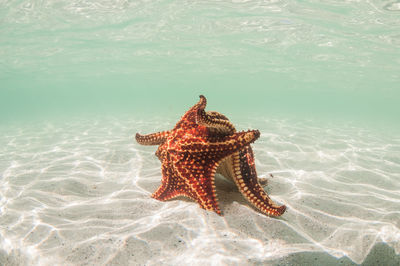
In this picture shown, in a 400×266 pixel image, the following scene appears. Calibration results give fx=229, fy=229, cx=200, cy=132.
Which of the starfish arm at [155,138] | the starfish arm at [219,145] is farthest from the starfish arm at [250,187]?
the starfish arm at [155,138]

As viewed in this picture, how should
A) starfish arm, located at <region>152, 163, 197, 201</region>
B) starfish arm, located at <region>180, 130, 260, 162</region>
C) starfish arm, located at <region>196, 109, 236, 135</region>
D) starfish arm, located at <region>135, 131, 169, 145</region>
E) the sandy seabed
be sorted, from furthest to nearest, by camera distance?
starfish arm, located at <region>135, 131, 169, 145</region> < starfish arm, located at <region>152, 163, 197, 201</region> < starfish arm, located at <region>180, 130, 260, 162</region> < starfish arm, located at <region>196, 109, 236, 135</region> < the sandy seabed

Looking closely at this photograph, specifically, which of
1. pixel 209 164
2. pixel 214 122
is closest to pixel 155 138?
pixel 209 164

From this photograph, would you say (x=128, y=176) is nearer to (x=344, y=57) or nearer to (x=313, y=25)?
(x=313, y=25)

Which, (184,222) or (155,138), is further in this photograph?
(155,138)

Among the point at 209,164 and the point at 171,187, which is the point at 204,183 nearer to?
the point at 209,164

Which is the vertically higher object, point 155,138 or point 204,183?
point 155,138

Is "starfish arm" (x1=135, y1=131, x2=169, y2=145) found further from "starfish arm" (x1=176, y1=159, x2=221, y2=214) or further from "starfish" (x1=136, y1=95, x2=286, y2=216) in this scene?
"starfish arm" (x1=176, y1=159, x2=221, y2=214)

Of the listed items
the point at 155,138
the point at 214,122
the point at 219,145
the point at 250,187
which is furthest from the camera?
the point at 155,138

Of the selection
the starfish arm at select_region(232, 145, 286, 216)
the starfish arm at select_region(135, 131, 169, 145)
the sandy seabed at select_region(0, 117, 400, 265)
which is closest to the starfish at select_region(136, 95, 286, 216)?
the starfish arm at select_region(232, 145, 286, 216)
